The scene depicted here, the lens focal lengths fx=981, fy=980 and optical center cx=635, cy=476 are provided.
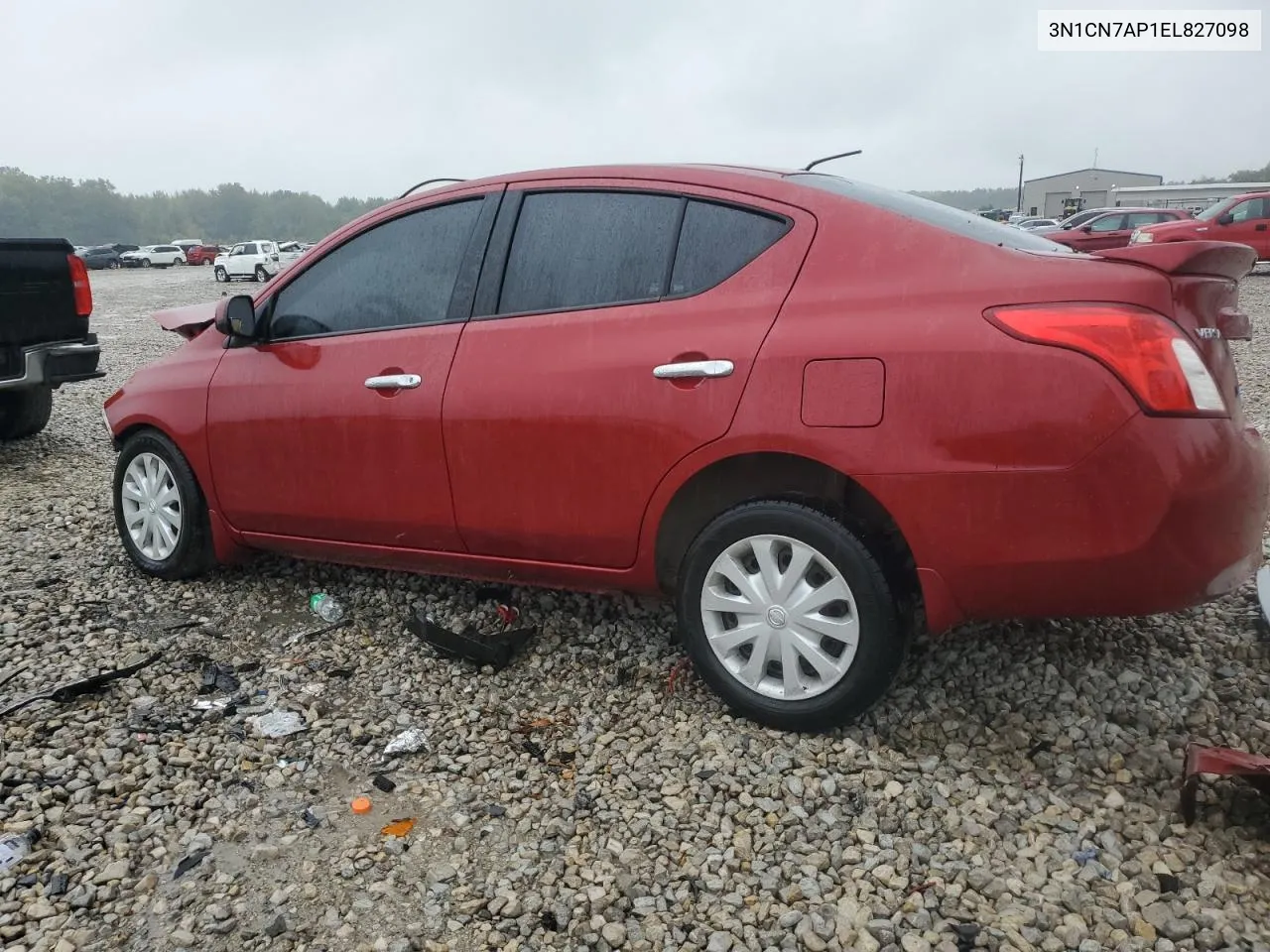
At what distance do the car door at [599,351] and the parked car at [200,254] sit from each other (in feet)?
186

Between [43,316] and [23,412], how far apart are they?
40.6 inches

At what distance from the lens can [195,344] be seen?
4262mm

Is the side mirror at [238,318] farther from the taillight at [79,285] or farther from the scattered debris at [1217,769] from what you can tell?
the taillight at [79,285]

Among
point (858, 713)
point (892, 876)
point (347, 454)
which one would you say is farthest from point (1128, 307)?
point (347, 454)

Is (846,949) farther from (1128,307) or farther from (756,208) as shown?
(756,208)

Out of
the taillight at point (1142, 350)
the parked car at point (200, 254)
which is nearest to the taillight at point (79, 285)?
the taillight at point (1142, 350)

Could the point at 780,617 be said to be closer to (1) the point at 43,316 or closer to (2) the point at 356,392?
(2) the point at 356,392

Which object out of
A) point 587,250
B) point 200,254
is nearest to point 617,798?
point 587,250

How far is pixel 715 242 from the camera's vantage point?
118 inches

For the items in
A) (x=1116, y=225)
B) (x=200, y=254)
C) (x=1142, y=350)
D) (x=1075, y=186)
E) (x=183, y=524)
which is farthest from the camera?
(x=1075, y=186)

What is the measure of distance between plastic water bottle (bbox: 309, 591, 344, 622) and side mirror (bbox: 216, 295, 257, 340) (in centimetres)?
111

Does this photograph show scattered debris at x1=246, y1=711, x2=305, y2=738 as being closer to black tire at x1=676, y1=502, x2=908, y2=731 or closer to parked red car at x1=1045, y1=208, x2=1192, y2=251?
black tire at x1=676, y1=502, x2=908, y2=731

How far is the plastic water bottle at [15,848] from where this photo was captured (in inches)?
97.6

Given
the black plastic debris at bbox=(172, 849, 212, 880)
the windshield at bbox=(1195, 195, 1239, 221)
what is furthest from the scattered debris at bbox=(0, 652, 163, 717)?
the windshield at bbox=(1195, 195, 1239, 221)
